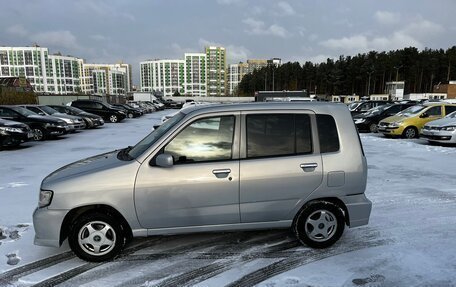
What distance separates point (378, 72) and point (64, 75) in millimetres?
94644

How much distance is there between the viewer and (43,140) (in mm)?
14422

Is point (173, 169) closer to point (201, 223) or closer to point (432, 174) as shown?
point (201, 223)

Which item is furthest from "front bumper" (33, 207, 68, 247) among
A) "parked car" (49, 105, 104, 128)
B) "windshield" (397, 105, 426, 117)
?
"parked car" (49, 105, 104, 128)

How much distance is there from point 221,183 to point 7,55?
127387 mm

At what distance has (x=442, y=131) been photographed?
12.1 meters

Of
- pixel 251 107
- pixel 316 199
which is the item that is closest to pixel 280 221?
pixel 316 199

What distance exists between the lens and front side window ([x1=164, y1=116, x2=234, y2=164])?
382cm

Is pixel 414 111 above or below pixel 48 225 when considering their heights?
above

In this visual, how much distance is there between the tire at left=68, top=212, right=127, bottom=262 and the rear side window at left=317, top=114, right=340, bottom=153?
2.50 metres

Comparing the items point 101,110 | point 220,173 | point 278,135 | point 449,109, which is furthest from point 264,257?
point 101,110

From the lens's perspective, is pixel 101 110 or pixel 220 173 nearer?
pixel 220 173

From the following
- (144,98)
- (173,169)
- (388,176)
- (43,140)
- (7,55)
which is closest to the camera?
(173,169)

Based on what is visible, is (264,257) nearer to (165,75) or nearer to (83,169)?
(83,169)

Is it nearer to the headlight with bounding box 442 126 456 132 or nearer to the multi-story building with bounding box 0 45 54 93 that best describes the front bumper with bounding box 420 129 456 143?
the headlight with bounding box 442 126 456 132
